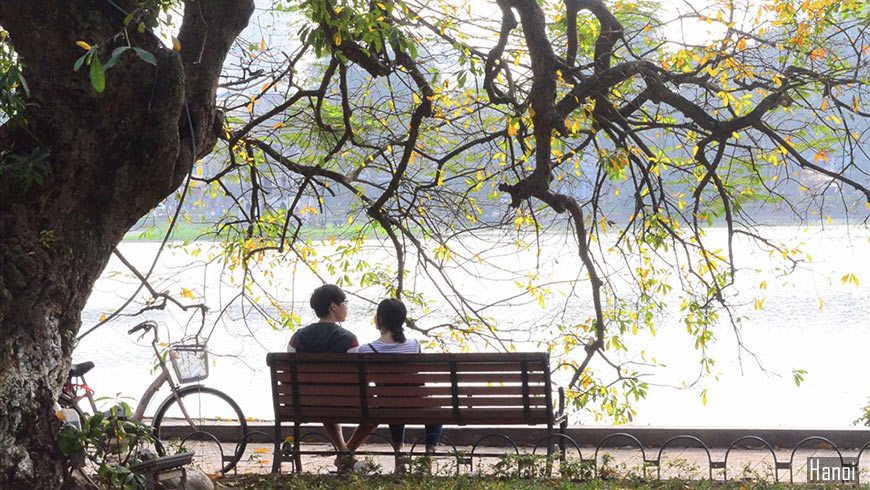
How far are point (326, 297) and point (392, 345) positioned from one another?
0.49m

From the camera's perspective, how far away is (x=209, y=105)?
4.69 metres

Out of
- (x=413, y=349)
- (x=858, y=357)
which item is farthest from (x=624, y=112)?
(x=858, y=357)

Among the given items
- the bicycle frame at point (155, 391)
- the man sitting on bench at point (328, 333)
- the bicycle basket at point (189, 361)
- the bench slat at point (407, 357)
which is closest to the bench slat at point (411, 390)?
the bench slat at point (407, 357)

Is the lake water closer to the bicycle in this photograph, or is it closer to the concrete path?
the bicycle

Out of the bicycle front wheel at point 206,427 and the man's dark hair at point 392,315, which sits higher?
the man's dark hair at point 392,315

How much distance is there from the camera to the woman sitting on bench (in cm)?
560

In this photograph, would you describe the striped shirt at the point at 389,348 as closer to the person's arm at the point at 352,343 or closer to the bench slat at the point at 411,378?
the person's arm at the point at 352,343

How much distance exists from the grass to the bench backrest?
0.41m

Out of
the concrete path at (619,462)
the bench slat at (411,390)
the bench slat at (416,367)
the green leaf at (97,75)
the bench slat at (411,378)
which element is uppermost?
the green leaf at (97,75)

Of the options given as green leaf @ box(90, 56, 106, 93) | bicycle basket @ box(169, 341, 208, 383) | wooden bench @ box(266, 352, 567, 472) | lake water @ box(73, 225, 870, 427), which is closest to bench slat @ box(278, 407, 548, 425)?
wooden bench @ box(266, 352, 567, 472)

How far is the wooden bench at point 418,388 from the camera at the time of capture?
527cm

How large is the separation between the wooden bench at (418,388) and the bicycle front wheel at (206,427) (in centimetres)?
103

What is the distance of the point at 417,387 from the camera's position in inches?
213

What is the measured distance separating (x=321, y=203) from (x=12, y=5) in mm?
3198
